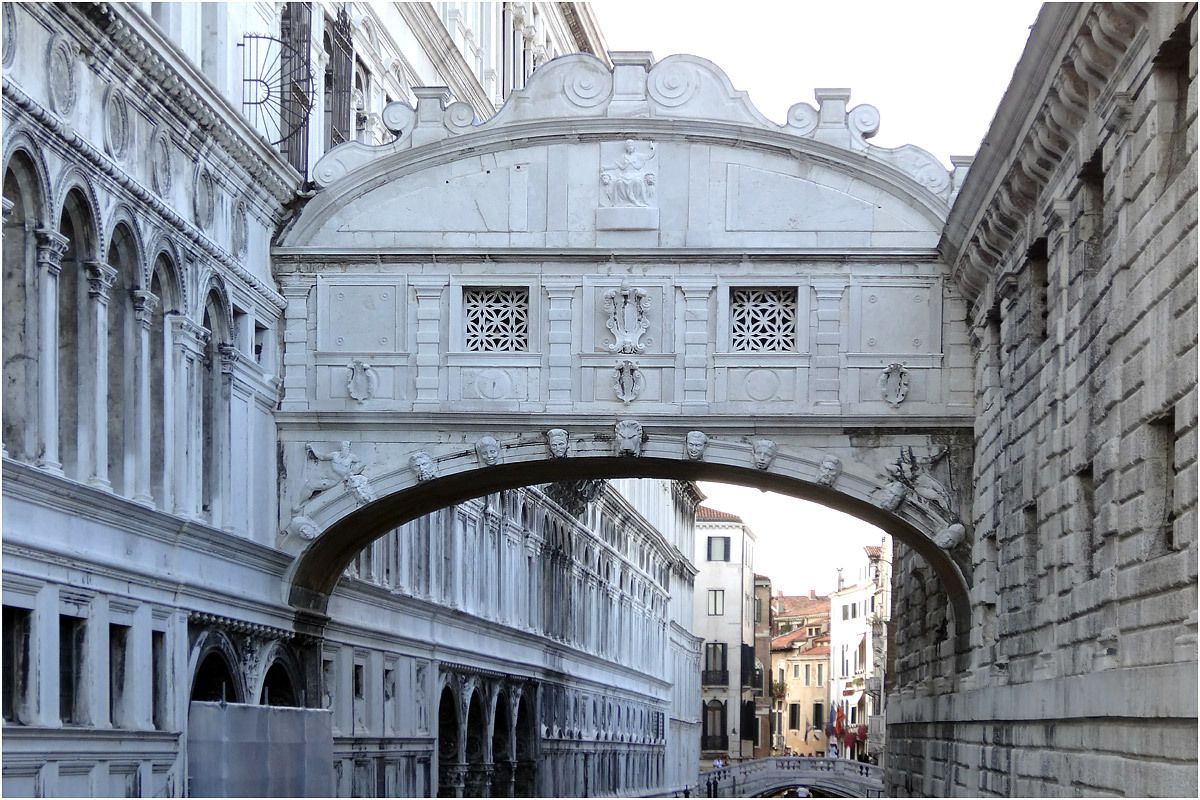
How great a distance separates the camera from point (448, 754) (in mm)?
39625

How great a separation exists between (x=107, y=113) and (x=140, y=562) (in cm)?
436

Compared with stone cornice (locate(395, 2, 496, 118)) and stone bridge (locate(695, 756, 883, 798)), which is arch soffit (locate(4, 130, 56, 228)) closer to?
stone cornice (locate(395, 2, 496, 118))

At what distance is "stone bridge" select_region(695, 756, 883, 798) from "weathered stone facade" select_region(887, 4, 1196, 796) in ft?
181

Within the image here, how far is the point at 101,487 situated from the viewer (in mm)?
21141

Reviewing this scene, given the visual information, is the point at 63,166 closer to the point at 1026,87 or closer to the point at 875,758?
the point at 1026,87

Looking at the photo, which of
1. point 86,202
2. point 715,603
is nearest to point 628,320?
point 86,202

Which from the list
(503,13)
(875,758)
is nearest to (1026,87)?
(503,13)

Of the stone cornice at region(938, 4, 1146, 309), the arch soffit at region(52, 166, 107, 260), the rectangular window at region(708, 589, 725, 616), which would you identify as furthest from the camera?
the rectangular window at region(708, 589, 725, 616)

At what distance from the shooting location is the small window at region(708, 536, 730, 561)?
111500mm

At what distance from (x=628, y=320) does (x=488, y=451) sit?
225cm

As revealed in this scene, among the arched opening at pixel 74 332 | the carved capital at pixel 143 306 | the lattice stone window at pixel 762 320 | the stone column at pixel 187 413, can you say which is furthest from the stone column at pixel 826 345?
the arched opening at pixel 74 332

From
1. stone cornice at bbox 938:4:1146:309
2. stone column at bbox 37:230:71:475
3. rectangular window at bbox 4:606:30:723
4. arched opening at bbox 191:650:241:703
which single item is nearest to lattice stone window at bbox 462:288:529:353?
arched opening at bbox 191:650:241:703

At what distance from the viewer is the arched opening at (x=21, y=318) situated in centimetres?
1962

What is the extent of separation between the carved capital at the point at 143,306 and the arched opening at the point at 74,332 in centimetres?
120
